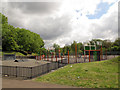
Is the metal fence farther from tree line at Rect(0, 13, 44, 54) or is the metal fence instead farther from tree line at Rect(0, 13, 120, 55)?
tree line at Rect(0, 13, 44, 54)

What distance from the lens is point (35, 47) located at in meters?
54.4

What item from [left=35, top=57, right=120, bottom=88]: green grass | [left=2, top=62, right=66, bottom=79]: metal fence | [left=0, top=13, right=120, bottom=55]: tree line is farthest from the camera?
[left=0, top=13, right=120, bottom=55]: tree line

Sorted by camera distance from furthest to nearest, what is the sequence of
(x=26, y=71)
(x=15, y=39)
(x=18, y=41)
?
(x=18, y=41)
(x=15, y=39)
(x=26, y=71)

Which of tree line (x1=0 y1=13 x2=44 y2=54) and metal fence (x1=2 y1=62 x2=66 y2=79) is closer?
metal fence (x1=2 y1=62 x2=66 y2=79)

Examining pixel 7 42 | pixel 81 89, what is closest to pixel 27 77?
pixel 81 89

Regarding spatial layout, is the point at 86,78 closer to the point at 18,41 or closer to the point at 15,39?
the point at 15,39

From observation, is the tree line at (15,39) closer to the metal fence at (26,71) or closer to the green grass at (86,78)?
the metal fence at (26,71)

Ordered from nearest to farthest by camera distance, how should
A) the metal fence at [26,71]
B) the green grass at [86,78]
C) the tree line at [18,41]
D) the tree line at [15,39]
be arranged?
the green grass at [86,78], the metal fence at [26,71], the tree line at [18,41], the tree line at [15,39]

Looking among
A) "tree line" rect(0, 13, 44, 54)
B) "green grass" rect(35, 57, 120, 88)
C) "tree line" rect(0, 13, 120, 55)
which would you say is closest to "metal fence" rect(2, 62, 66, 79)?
"green grass" rect(35, 57, 120, 88)

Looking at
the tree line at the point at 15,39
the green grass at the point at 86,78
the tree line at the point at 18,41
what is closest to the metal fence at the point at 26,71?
the green grass at the point at 86,78

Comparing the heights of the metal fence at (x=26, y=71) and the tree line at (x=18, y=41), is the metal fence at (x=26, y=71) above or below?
below

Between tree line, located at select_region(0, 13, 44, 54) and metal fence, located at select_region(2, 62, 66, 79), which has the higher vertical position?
Result: tree line, located at select_region(0, 13, 44, 54)

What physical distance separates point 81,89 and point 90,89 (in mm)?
577

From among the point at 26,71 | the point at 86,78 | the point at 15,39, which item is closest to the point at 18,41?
the point at 15,39
